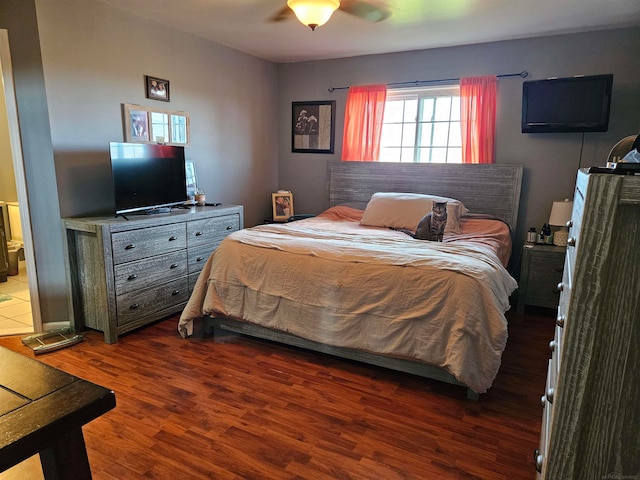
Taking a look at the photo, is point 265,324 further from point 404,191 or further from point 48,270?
point 404,191

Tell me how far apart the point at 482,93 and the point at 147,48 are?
121 inches

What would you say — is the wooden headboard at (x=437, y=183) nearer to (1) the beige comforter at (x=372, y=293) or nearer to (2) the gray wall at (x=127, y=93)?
(1) the beige comforter at (x=372, y=293)

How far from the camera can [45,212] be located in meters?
2.92

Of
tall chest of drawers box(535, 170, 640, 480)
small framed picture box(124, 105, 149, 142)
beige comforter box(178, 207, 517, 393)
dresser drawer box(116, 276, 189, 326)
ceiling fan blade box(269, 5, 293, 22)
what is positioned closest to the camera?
tall chest of drawers box(535, 170, 640, 480)

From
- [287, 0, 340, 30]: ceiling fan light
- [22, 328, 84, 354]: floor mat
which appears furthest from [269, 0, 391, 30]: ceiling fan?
[22, 328, 84, 354]: floor mat

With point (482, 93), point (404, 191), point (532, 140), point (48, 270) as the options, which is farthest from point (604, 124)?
point (48, 270)

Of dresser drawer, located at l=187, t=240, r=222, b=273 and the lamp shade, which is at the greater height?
the lamp shade

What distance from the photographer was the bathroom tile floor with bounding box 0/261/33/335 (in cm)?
311

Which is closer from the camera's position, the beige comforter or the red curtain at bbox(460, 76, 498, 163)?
the beige comforter

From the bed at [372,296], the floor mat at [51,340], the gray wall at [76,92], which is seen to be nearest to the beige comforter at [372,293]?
the bed at [372,296]

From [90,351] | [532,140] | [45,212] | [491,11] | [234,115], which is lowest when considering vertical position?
[90,351]

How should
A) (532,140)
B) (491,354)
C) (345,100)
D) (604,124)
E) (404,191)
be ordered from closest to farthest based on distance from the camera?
1. (491,354)
2. (604,124)
3. (532,140)
4. (404,191)
5. (345,100)

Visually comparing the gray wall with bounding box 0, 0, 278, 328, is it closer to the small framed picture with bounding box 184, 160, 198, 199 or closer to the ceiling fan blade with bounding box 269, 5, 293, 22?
the small framed picture with bounding box 184, 160, 198, 199

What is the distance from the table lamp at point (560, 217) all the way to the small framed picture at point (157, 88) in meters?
3.56
